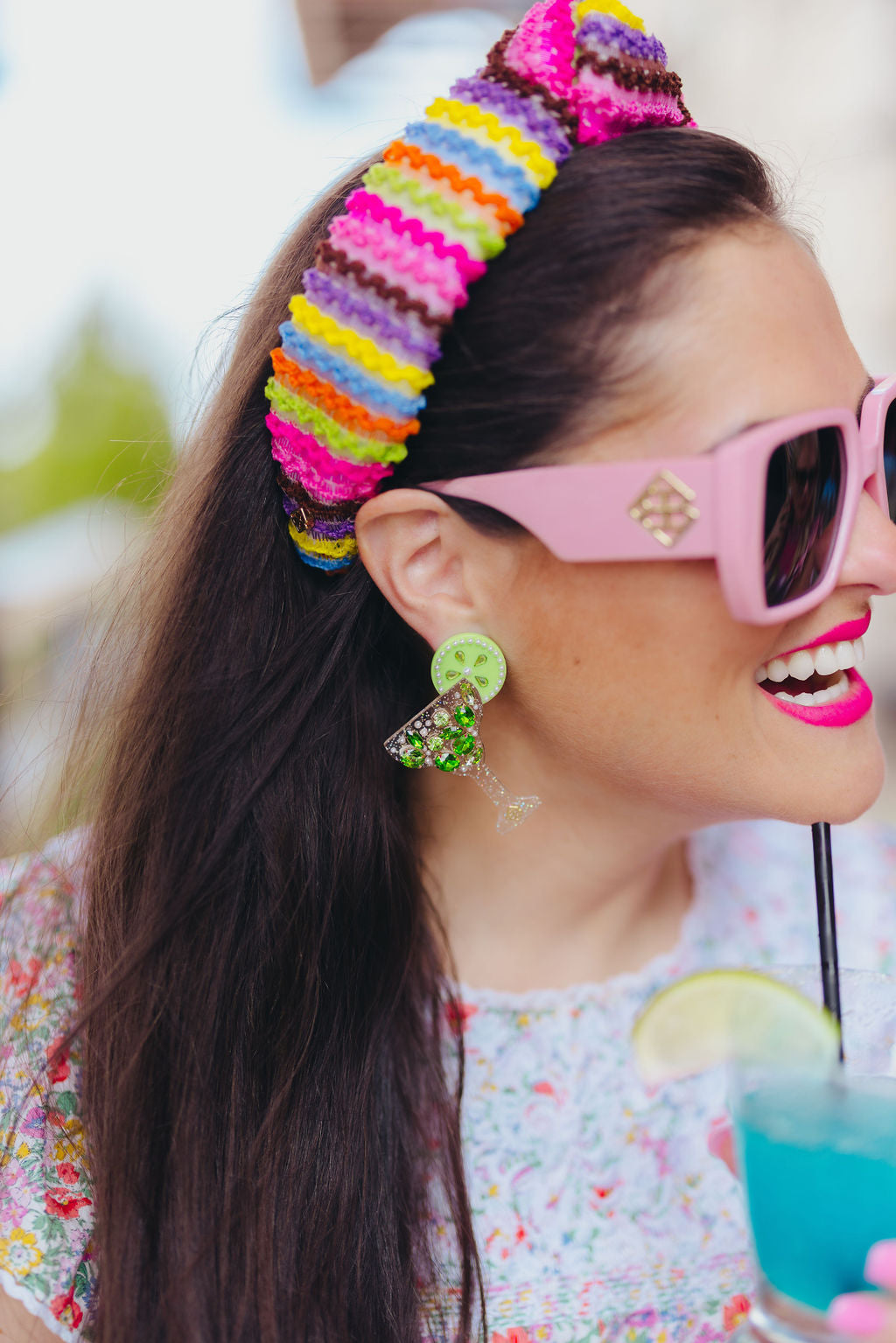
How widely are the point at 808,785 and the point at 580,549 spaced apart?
0.40 meters

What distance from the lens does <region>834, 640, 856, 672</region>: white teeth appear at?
1297mm

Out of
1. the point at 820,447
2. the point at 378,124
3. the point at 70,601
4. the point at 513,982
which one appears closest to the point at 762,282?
the point at 820,447

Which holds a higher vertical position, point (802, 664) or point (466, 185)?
point (466, 185)

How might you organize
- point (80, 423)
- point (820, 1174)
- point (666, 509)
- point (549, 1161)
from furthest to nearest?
1. point (80, 423)
2. point (549, 1161)
3. point (666, 509)
4. point (820, 1174)

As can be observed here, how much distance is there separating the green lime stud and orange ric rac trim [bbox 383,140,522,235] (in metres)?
0.48

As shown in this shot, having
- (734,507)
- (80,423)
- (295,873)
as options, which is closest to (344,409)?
(734,507)

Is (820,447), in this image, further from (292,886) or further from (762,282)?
(292,886)

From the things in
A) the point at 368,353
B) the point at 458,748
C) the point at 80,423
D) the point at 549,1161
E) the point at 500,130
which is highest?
the point at 80,423

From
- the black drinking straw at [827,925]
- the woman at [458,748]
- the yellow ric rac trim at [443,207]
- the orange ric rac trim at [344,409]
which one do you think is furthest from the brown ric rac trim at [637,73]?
the black drinking straw at [827,925]

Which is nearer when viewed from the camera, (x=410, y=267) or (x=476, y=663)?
(x=410, y=267)

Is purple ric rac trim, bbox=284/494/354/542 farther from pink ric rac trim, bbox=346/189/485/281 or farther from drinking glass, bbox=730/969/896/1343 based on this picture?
drinking glass, bbox=730/969/896/1343

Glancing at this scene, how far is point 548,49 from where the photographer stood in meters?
1.16

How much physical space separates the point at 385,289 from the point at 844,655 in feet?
2.37

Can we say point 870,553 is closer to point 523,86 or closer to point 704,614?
point 704,614
